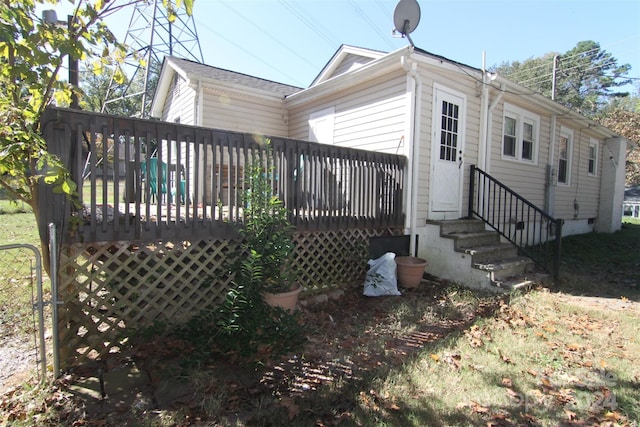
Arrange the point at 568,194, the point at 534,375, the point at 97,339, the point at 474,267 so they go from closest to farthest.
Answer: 1. the point at 534,375
2. the point at 97,339
3. the point at 474,267
4. the point at 568,194

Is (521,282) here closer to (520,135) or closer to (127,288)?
(520,135)

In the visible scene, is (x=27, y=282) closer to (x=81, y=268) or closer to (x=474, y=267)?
(x=81, y=268)

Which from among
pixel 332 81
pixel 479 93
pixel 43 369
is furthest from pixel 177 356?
pixel 479 93

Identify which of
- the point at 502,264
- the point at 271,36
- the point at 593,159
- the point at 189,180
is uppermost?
the point at 271,36

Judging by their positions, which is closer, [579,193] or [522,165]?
[522,165]

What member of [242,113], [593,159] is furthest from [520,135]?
[242,113]

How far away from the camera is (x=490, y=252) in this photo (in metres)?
5.73

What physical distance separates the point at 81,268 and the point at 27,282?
2.76 metres

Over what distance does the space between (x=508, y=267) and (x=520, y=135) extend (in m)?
4.17

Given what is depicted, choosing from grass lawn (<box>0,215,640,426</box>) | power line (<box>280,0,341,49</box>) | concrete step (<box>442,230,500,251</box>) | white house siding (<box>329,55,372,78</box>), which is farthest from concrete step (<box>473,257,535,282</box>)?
power line (<box>280,0,341,49</box>)

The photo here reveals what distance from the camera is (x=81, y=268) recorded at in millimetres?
2979

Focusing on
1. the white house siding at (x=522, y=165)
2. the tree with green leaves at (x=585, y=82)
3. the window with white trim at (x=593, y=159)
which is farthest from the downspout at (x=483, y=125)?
the tree with green leaves at (x=585, y=82)

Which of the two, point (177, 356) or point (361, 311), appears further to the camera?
point (361, 311)

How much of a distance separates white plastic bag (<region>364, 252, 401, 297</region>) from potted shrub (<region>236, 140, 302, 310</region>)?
157cm
